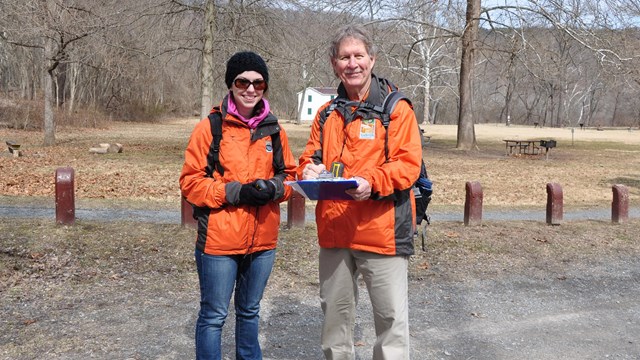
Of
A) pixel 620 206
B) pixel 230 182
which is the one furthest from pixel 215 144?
pixel 620 206

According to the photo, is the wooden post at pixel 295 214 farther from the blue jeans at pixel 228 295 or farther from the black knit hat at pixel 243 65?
the black knit hat at pixel 243 65

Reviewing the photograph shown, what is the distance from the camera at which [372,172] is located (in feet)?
10.4

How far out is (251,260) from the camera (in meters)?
3.63

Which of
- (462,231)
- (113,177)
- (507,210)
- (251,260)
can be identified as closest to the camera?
(251,260)

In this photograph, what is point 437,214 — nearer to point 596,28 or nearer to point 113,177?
point 113,177

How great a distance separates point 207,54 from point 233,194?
15883mm

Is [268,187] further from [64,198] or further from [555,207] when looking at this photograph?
[555,207]

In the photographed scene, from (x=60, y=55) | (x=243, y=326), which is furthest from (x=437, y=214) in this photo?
(x=60, y=55)

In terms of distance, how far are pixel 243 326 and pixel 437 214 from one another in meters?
7.59

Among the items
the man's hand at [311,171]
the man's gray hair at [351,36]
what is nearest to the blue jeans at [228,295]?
the man's hand at [311,171]

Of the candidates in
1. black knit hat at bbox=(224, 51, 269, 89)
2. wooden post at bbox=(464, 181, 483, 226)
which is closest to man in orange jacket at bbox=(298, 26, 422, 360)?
black knit hat at bbox=(224, 51, 269, 89)

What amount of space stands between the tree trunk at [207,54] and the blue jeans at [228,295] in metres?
15.7

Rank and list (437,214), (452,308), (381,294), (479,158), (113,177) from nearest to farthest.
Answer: (381,294)
(452,308)
(437,214)
(113,177)
(479,158)

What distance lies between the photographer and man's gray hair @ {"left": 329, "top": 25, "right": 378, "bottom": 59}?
3316mm
